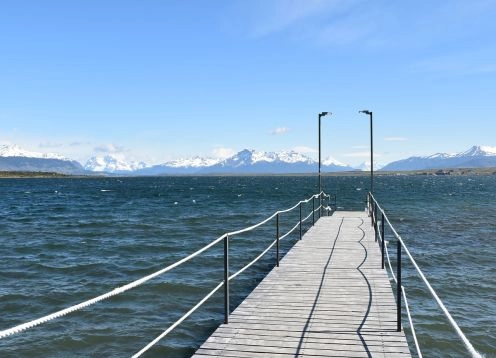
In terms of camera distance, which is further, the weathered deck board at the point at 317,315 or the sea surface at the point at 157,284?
the sea surface at the point at 157,284

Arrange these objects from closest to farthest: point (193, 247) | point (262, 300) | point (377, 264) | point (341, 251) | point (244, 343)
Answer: point (244, 343)
point (262, 300)
point (377, 264)
point (341, 251)
point (193, 247)

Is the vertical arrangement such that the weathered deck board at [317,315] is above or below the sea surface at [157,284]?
above

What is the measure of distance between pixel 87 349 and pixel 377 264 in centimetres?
741

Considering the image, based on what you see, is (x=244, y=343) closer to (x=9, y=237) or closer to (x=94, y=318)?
(x=94, y=318)

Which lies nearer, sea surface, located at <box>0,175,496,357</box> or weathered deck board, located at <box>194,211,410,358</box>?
weathered deck board, located at <box>194,211,410,358</box>

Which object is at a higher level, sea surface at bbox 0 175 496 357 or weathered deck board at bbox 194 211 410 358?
weathered deck board at bbox 194 211 410 358

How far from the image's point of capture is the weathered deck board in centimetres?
706

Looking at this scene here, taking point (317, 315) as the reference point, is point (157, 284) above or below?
below

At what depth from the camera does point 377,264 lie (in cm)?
1334

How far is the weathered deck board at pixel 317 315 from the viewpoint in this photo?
7.06 m

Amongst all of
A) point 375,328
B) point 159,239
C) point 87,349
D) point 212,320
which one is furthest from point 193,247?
point 375,328

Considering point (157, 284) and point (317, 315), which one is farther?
point (157, 284)

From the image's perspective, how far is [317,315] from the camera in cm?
867

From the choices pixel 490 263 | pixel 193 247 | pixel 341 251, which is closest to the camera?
pixel 341 251
